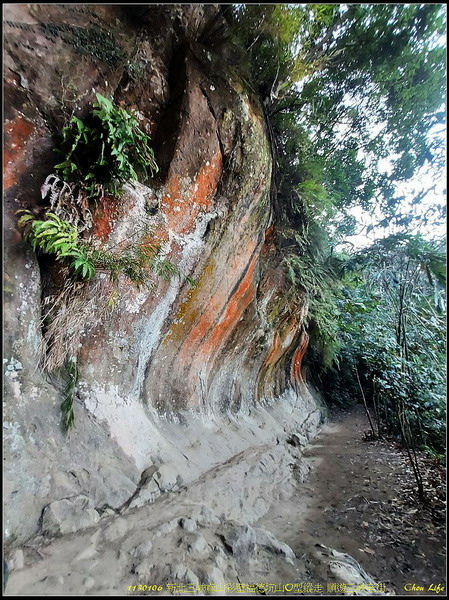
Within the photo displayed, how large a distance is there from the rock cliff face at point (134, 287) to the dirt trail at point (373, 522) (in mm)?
747

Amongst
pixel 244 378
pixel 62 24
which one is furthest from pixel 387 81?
pixel 244 378

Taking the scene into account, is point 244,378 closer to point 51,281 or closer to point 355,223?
point 355,223

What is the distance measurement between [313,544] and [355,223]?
8.16 m

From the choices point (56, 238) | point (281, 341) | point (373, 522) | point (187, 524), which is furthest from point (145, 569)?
point (281, 341)

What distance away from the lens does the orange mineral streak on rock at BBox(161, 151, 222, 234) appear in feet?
15.4

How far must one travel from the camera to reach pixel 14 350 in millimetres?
3420

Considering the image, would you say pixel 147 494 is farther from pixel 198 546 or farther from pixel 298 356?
pixel 298 356

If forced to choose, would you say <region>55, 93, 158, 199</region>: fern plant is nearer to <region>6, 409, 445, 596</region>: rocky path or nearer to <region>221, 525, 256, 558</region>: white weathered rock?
<region>6, 409, 445, 596</region>: rocky path

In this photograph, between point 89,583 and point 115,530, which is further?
point 115,530

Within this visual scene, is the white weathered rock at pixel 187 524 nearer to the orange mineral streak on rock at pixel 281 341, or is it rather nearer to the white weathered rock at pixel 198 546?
the white weathered rock at pixel 198 546

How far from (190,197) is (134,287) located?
1849 mm

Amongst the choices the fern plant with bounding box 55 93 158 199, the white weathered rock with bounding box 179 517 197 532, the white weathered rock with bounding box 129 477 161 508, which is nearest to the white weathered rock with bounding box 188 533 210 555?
the white weathered rock with bounding box 179 517 197 532

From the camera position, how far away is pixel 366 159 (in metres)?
7.70

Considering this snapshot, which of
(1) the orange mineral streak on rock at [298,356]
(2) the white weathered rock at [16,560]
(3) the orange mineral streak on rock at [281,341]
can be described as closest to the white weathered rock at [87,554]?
(2) the white weathered rock at [16,560]
